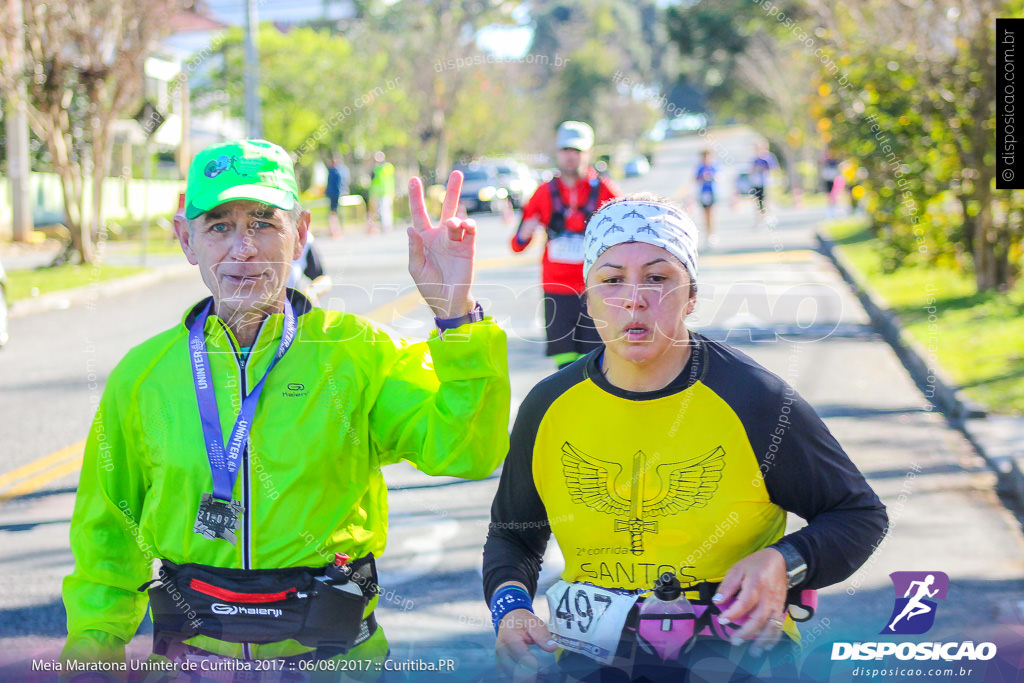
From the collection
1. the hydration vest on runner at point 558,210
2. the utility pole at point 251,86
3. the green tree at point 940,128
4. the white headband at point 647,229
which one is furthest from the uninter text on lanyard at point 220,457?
the utility pole at point 251,86

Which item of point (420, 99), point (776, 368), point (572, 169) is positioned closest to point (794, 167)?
point (420, 99)

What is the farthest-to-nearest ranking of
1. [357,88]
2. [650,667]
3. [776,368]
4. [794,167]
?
1. [794,167]
2. [357,88]
3. [776,368]
4. [650,667]

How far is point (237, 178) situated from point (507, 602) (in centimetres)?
110

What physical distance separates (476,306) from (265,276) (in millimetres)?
553

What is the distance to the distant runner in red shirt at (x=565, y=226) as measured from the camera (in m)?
7.45

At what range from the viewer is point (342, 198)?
70.5ft

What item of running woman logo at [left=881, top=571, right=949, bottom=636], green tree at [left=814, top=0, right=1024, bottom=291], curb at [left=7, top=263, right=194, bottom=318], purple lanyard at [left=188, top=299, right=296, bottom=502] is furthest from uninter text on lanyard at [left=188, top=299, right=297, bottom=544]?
curb at [left=7, top=263, right=194, bottom=318]

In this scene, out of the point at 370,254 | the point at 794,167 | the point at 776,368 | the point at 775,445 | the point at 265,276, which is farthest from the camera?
the point at 794,167

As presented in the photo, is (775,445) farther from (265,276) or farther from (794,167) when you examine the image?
(794,167)

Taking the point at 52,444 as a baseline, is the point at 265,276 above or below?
above

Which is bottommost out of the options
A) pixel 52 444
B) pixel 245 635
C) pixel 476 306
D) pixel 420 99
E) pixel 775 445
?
pixel 52 444

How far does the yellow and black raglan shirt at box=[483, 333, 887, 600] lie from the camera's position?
2.45 metres

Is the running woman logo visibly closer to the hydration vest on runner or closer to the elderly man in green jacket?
the elderly man in green jacket

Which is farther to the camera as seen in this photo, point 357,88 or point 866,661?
point 357,88
